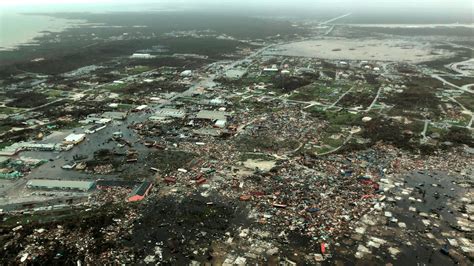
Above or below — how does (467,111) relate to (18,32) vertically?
below

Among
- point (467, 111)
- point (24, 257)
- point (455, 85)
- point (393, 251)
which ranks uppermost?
point (455, 85)

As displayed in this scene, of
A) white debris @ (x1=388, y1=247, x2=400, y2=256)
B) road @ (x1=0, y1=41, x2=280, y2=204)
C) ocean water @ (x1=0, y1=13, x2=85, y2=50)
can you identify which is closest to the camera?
white debris @ (x1=388, y1=247, x2=400, y2=256)

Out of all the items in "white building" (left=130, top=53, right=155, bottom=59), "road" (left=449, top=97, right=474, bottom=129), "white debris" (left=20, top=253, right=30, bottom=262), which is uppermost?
Answer: "white building" (left=130, top=53, right=155, bottom=59)

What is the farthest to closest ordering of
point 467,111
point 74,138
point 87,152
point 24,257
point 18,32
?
1. point 18,32
2. point 467,111
3. point 74,138
4. point 87,152
5. point 24,257

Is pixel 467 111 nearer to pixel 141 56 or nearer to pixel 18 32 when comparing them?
pixel 141 56

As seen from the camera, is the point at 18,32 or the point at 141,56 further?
the point at 18,32

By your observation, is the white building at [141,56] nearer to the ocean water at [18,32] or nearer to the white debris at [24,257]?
the ocean water at [18,32]

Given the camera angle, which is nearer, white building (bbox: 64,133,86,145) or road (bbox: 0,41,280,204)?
road (bbox: 0,41,280,204)

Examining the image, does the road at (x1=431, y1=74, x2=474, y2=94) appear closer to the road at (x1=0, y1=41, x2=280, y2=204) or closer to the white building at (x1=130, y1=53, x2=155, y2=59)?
the road at (x1=0, y1=41, x2=280, y2=204)

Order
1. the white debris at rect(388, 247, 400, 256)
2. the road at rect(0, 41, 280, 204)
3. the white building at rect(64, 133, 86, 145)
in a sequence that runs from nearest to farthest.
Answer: the white debris at rect(388, 247, 400, 256)
the road at rect(0, 41, 280, 204)
the white building at rect(64, 133, 86, 145)

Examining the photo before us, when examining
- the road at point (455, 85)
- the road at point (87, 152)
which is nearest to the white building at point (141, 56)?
the road at point (87, 152)

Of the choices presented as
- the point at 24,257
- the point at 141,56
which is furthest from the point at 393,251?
the point at 141,56

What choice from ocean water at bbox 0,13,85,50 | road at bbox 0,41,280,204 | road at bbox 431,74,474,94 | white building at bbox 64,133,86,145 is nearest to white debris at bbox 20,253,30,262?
road at bbox 0,41,280,204
